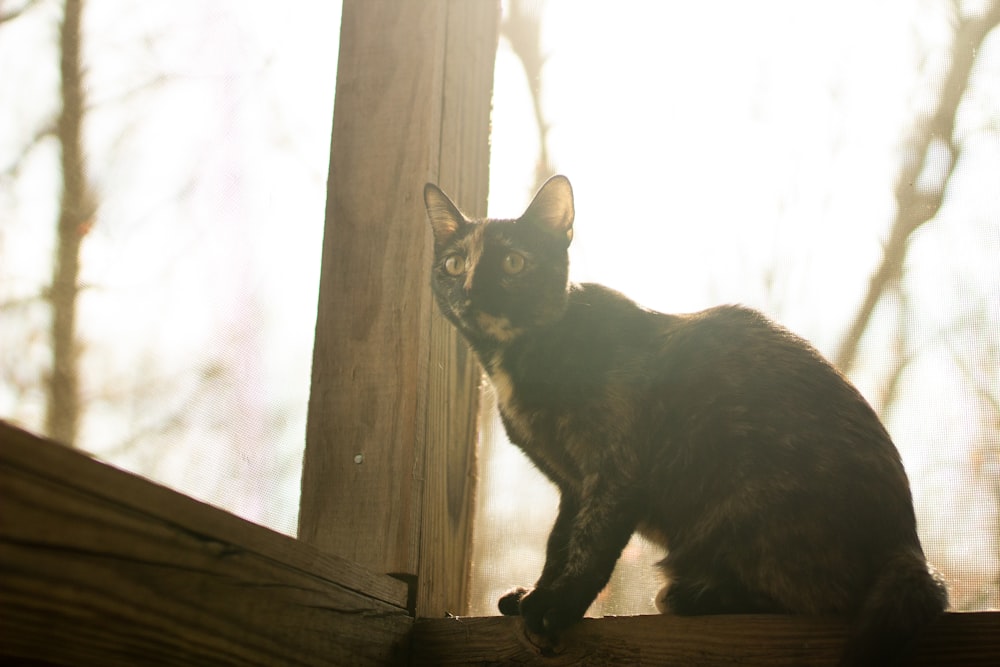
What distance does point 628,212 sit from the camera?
2900mm

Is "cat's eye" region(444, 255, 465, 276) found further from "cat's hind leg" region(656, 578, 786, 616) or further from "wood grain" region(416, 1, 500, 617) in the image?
"cat's hind leg" region(656, 578, 786, 616)

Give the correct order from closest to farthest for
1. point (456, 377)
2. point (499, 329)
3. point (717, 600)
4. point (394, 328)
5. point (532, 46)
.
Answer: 1. point (717, 600)
2. point (394, 328)
3. point (456, 377)
4. point (499, 329)
5. point (532, 46)

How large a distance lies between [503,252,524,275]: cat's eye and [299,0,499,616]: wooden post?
0.28m

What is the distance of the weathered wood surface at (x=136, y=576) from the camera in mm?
1102

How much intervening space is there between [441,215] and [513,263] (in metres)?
0.36

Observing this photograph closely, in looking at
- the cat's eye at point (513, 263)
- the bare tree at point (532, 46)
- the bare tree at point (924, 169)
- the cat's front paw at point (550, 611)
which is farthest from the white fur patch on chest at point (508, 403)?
the bare tree at point (924, 169)

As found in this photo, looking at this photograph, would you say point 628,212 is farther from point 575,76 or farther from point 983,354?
point 983,354

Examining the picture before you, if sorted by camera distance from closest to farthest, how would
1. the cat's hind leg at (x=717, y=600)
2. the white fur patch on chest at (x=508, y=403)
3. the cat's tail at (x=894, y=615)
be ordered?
the cat's tail at (x=894, y=615)
the cat's hind leg at (x=717, y=600)
the white fur patch on chest at (x=508, y=403)

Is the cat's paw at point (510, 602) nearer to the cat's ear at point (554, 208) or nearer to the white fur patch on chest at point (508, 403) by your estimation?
the white fur patch on chest at point (508, 403)

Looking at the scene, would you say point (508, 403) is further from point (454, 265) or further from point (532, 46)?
point (532, 46)

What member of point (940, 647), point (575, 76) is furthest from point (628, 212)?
point (940, 647)

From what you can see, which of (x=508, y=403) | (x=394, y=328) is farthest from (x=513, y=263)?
(x=394, y=328)

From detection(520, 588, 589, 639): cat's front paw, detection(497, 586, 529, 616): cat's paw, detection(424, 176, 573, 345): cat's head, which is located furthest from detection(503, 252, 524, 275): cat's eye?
detection(520, 588, 589, 639): cat's front paw

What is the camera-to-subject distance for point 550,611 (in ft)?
7.02
